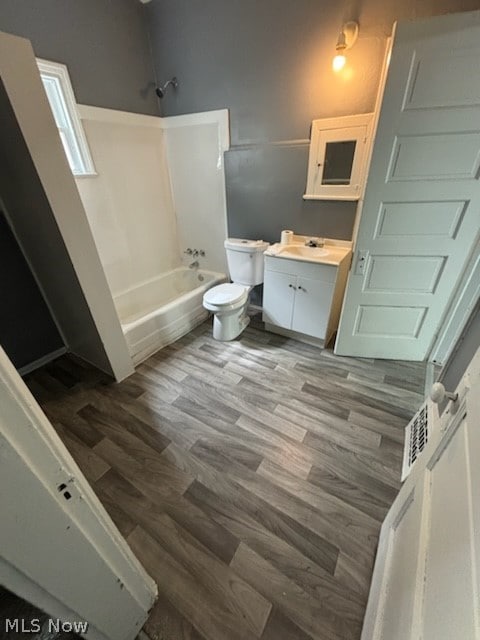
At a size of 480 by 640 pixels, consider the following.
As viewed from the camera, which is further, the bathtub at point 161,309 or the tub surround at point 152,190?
the tub surround at point 152,190

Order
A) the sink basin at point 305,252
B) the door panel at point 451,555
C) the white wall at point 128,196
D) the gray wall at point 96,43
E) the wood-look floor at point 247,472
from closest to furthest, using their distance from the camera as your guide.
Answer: the door panel at point 451,555
the wood-look floor at point 247,472
the gray wall at point 96,43
the sink basin at point 305,252
the white wall at point 128,196

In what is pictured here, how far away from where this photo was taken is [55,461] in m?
0.49

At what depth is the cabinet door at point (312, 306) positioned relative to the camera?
81.6 inches

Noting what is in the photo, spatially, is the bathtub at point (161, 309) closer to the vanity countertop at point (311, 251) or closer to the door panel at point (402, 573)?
the vanity countertop at point (311, 251)

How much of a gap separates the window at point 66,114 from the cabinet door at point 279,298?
1.84m

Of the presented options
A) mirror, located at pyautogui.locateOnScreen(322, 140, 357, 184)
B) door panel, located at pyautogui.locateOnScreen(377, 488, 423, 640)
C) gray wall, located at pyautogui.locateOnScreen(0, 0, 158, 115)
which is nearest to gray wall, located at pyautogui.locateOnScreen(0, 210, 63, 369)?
gray wall, located at pyautogui.locateOnScreen(0, 0, 158, 115)

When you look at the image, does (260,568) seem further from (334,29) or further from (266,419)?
(334,29)

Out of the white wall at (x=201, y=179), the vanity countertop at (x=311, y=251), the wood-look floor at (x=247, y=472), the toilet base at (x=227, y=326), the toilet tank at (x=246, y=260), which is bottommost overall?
the wood-look floor at (x=247, y=472)

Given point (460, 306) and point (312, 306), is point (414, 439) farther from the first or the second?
point (312, 306)

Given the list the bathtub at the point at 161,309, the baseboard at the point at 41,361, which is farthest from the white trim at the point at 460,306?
the baseboard at the point at 41,361

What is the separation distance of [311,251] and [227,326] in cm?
102

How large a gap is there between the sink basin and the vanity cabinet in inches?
5.6

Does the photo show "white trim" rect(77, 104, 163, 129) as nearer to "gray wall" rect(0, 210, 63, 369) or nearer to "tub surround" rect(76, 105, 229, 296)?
"tub surround" rect(76, 105, 229, 296)

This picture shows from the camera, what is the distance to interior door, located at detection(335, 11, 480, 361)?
4.09 feet
